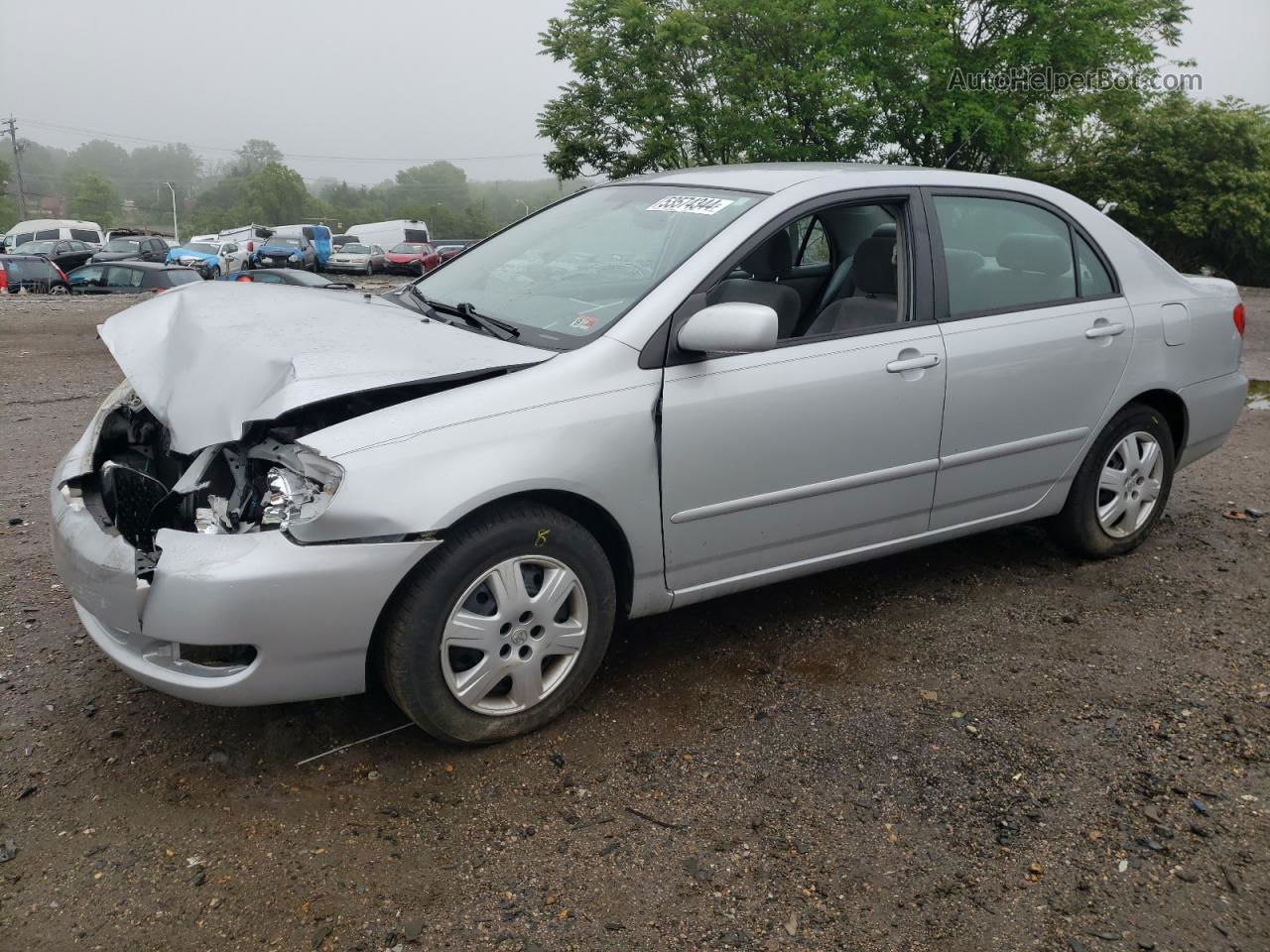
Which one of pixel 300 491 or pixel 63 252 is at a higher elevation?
pixel 63 252

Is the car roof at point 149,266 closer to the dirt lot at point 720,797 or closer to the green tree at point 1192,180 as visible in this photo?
the dirt lot at point 720,797

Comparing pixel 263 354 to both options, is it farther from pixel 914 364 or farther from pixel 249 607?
pixel 914 364

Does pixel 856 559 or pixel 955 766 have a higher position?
pixel 856 559

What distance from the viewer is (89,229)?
47.4m

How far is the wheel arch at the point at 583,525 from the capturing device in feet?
9.26

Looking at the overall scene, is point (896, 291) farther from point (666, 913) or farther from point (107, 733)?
point (107, 733)

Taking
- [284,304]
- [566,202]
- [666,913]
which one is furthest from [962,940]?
[566,202]

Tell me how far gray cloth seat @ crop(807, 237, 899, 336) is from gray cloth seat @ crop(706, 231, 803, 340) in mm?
110

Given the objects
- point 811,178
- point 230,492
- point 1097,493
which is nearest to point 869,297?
point 811,178

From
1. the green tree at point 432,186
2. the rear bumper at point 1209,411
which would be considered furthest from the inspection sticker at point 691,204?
the green tree at point 432,186

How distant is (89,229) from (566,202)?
50258 mm

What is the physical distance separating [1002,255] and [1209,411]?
1376 mm

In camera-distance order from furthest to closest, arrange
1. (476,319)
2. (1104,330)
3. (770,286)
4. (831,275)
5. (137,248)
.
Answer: (137,248), (831,275), (1104,330), (770,286), (476,319)

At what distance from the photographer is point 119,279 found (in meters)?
22.2
